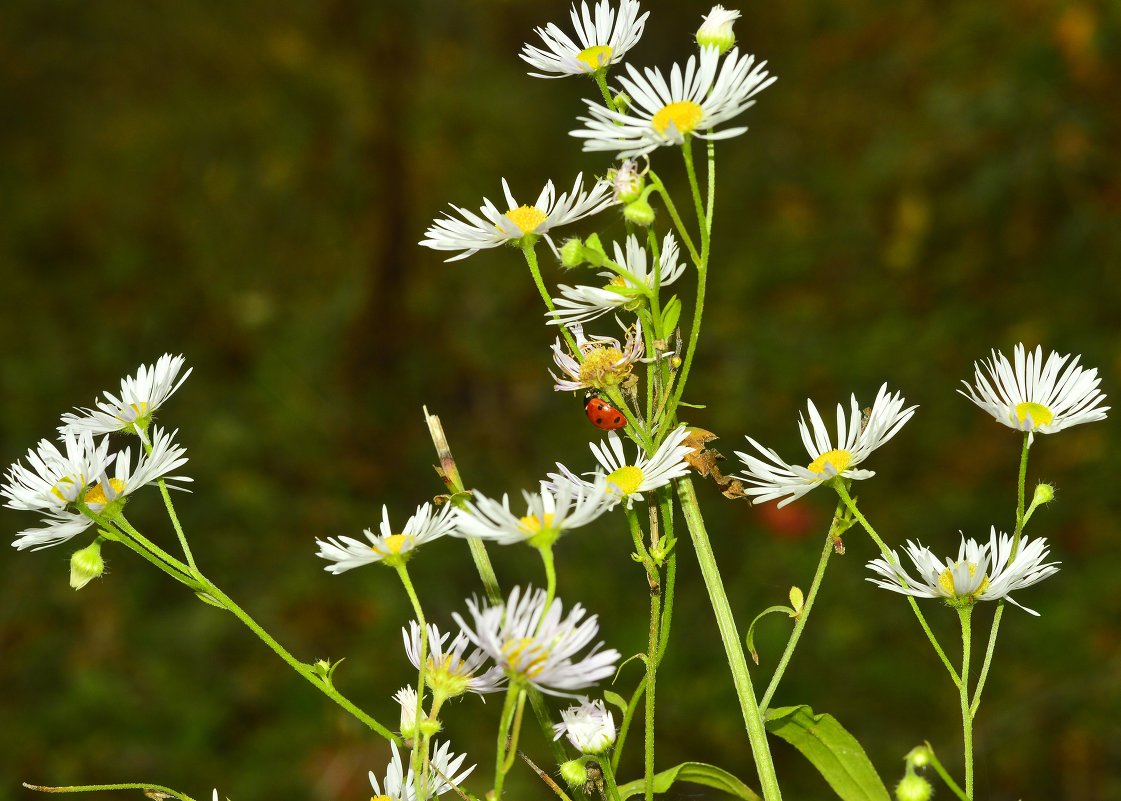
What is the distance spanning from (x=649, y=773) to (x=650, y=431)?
0.14 m

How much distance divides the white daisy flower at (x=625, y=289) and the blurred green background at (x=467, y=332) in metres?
1.43

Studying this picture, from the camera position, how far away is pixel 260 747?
207 centimetres

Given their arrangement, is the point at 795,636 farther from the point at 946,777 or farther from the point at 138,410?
the point at 138,410

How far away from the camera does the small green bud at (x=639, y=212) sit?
1.47 feet

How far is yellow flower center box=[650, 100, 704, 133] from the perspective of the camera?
0.47m

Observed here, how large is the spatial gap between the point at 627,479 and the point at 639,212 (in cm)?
11

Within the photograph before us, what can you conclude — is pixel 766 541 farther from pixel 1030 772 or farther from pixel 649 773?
pixel 649 773

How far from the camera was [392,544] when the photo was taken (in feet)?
1.56

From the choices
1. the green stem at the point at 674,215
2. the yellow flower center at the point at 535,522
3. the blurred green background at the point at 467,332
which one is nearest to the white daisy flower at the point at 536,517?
the yellow flower center at the point at 535,522

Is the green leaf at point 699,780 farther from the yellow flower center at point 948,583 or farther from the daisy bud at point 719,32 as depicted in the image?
the daisy bud at point 719,32

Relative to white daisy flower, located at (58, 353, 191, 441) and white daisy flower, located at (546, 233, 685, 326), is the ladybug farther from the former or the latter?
white daisy flower, located at (58, 353, 191, 441)

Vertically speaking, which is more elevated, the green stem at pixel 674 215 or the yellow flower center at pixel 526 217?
the yellow flower center at pixel 526 217

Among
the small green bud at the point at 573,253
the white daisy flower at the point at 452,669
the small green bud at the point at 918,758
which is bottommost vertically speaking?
the small green bud at the point at 918,758

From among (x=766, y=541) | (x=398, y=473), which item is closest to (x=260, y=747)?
(x=398, y=473)
